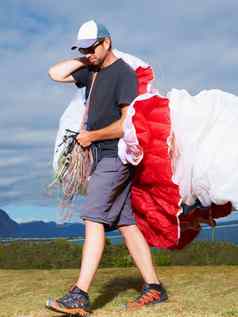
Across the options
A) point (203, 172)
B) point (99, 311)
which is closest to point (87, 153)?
point (203, 172)

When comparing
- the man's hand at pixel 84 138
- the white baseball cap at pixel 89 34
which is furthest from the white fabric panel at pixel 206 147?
the white baseball cap at pixel 89 34

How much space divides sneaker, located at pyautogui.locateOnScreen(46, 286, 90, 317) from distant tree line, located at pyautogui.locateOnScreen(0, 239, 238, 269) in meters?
5.54

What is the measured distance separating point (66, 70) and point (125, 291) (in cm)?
220

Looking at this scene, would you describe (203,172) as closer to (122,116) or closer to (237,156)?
(237,156)

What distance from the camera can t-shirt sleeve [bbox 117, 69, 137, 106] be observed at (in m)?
5.18

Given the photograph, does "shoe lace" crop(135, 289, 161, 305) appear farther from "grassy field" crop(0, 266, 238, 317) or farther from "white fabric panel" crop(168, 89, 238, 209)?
"white fabric panel" crop(168, 89, 238, 209)

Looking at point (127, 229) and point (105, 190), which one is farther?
point (127, 229)

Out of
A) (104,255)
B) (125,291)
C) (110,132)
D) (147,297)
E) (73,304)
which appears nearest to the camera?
(73,304)

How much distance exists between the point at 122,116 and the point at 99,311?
1436 millimetres

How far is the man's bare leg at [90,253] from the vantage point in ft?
16.9

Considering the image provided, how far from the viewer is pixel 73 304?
5055 mm

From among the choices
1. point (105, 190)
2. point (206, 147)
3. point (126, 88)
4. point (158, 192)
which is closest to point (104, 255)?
point (158, 192)

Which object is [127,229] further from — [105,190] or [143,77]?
[143,77]

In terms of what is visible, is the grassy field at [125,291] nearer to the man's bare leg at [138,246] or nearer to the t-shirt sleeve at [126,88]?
the man's bare leg at [138,246]
